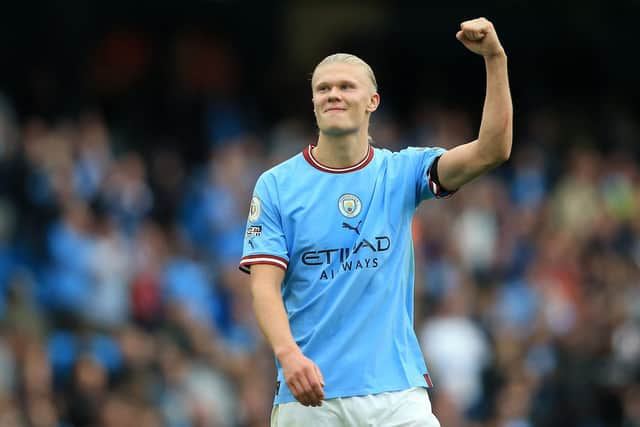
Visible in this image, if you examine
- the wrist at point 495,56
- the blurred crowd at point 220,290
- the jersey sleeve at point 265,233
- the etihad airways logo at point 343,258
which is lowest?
the blurred crowd at point 220,290

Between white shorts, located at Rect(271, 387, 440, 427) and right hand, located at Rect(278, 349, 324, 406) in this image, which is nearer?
right hand, located at Rect(278, 349, 324, 406)

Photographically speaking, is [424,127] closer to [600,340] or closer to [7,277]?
[600,340]

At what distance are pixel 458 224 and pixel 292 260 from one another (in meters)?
9.78

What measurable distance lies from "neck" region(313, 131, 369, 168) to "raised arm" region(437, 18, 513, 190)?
471mm

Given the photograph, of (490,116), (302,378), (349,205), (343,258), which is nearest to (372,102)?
(349,205)

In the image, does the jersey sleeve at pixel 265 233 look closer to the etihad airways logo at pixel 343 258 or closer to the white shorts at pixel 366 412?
the etihad airways logo at pixel 343 258

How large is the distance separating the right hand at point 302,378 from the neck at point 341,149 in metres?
0.99

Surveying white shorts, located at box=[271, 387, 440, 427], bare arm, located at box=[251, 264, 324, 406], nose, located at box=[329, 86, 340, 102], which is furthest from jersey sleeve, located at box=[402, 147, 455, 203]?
white shorts, located at box=[271, 387, 440, 427]

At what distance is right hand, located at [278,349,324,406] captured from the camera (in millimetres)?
5430

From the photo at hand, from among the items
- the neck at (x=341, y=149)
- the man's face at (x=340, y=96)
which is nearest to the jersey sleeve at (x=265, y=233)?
the neck at (x=341, y=149)

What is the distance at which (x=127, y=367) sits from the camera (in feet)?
39.7

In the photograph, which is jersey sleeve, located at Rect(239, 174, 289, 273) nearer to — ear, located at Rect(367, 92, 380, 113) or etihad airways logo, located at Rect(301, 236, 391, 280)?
etihad airways logo, located at Rect(301, 236, 391, 280)

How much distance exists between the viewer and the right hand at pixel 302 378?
214 inches

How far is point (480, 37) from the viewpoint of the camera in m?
5.58
